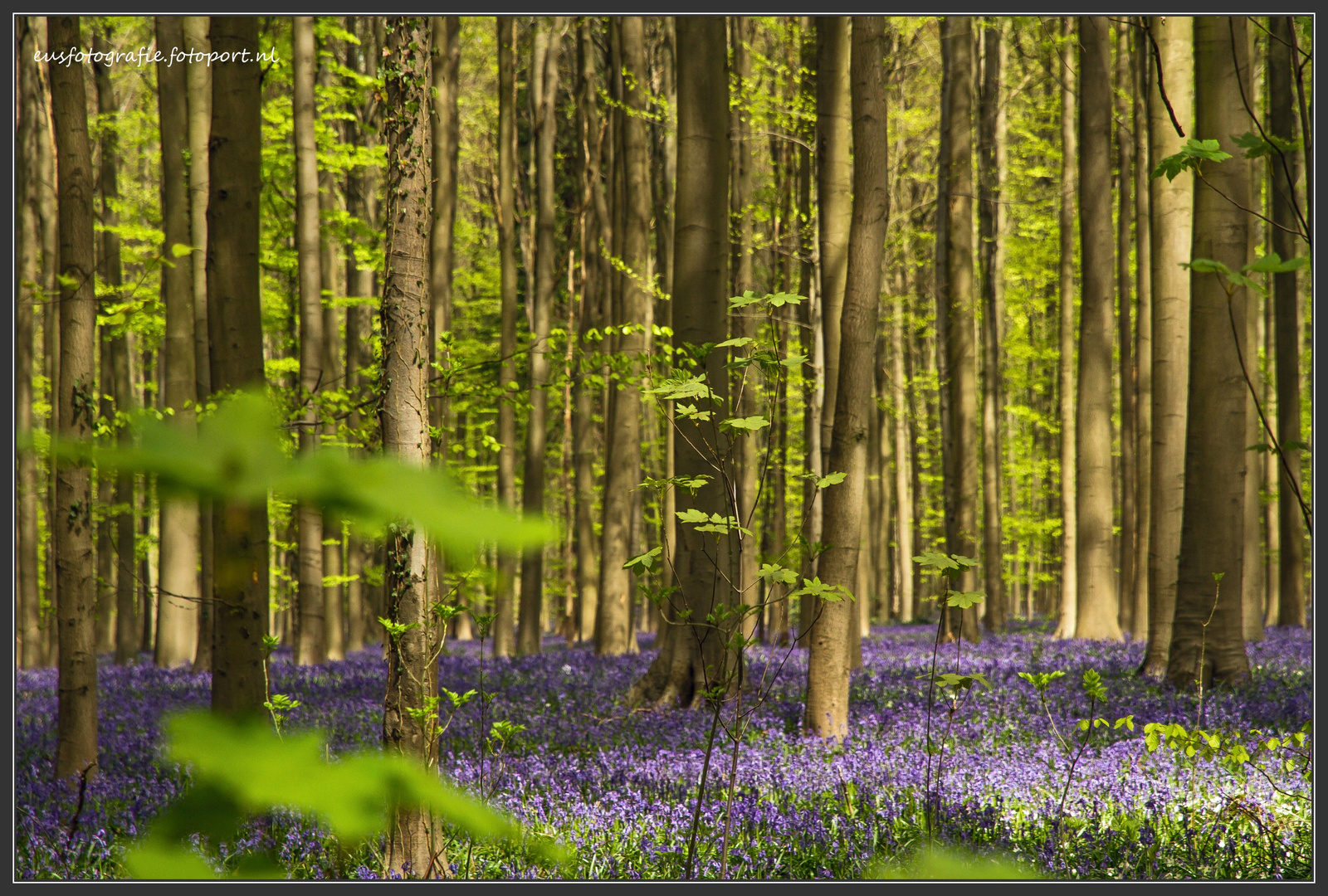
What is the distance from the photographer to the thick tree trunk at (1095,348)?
41.3 feet

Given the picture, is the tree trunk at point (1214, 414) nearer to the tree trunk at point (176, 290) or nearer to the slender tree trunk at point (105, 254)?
the tree trunk at point (176, 290)

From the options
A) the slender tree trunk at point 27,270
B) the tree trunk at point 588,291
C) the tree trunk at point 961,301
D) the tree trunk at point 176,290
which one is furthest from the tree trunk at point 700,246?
the slender tree trunk at point 27,270

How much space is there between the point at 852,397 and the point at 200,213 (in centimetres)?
863

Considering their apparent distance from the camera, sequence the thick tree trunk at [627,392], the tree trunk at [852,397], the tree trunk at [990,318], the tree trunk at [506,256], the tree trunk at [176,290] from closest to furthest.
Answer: the tree trunk at [852,397] → the tree trunk at [176,290] → the thick tree trunk at [627,392] → the tree trunk at [506,256] → the tree trunk at [990,318]

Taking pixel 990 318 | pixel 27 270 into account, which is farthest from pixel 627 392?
pixel 990 318

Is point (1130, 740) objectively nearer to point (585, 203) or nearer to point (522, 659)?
point (522, 659)

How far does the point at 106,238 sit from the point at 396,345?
1441 centimetres

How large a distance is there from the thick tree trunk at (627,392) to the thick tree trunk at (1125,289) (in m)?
7.30

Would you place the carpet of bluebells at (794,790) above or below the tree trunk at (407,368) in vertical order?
below

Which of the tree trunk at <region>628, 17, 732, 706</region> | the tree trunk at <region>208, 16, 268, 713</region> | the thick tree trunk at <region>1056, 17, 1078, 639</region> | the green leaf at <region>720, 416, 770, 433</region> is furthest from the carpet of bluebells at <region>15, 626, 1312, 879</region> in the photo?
the thick tree trunk at <region>1056, 17, 1078, 639</region>

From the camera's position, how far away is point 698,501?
8078mm

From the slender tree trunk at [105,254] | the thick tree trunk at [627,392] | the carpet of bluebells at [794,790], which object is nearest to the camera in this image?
the carpet of bluebells at [794,790]

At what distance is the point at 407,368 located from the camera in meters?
3.93

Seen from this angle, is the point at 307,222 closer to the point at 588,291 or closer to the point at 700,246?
the point at 700,246
